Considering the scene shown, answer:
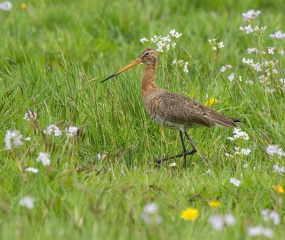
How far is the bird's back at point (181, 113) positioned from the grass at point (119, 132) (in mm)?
205

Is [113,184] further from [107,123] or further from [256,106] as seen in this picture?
[256,106]

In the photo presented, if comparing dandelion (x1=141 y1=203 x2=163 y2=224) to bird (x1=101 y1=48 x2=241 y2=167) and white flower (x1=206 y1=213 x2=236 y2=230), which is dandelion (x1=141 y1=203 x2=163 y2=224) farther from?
bird (x1=101 y1=48 x2=241 y2=167)

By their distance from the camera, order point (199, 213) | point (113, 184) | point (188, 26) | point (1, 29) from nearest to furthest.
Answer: point (199, 213) → point (113, 184) → point (1, 29) → point (188, 26)

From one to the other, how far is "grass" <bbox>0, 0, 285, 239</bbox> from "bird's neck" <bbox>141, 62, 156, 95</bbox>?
0.58ft

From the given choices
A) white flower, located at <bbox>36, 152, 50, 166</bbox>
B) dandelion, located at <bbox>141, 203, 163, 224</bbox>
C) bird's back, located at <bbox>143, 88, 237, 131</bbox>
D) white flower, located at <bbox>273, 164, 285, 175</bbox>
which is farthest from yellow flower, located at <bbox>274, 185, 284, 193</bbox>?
white flower, located at <bbox>36, 152, 50, 166</bbox>

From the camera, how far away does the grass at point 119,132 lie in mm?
4453

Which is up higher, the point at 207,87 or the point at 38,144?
the point at 38,144

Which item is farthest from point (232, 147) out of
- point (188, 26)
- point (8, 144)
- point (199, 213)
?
point (188, 26)

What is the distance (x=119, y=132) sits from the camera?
630 cm

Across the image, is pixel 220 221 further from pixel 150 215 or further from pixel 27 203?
pixel 27 203

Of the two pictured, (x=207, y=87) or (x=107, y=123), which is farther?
(x=207, y=87)

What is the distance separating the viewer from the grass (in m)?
4.45

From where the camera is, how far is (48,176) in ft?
16.1

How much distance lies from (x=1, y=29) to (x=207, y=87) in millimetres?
3029
